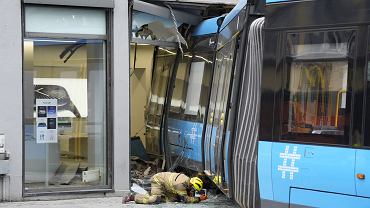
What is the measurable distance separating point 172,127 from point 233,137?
434 cm

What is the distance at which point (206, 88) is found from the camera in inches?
385

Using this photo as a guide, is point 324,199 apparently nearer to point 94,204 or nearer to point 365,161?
point 365,161

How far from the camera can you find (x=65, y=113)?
9281 millimetres

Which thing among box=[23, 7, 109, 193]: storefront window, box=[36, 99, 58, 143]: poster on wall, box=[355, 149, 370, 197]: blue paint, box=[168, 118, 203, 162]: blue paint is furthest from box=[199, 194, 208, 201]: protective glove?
box=[355, 149, 370, 197]: blue paint

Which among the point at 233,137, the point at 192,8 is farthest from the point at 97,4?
the point at 233,137

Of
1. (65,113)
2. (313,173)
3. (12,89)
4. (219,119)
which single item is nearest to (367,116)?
(313,173)

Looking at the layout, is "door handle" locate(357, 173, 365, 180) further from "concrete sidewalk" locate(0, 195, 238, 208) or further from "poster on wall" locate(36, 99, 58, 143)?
"poster on wall" locate(36, 99, 58, 143)

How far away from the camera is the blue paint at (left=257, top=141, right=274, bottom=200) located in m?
5.89

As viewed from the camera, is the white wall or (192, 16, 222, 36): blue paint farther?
(192, 16, 222, 36): blue paint

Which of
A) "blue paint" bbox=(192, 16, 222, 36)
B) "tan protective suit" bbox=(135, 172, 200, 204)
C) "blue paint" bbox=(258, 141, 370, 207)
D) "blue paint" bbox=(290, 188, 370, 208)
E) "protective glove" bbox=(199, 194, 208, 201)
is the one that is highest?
"blue paint" bbox=(192, 16, 222, 36)

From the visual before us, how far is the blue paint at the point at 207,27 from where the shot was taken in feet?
33.5

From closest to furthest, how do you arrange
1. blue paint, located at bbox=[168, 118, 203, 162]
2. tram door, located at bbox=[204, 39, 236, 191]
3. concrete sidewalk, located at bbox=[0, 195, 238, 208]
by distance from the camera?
tram door, located at bbox=[204, 39, 236, 191] → concrete sidewalk, located at bbox=[0, 195, 238, 208] → blue paint, located at bbox=[168, 118, 203, 162]

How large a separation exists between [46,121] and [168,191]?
229 centimetres

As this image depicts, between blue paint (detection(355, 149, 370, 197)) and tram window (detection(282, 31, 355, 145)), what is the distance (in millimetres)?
191
